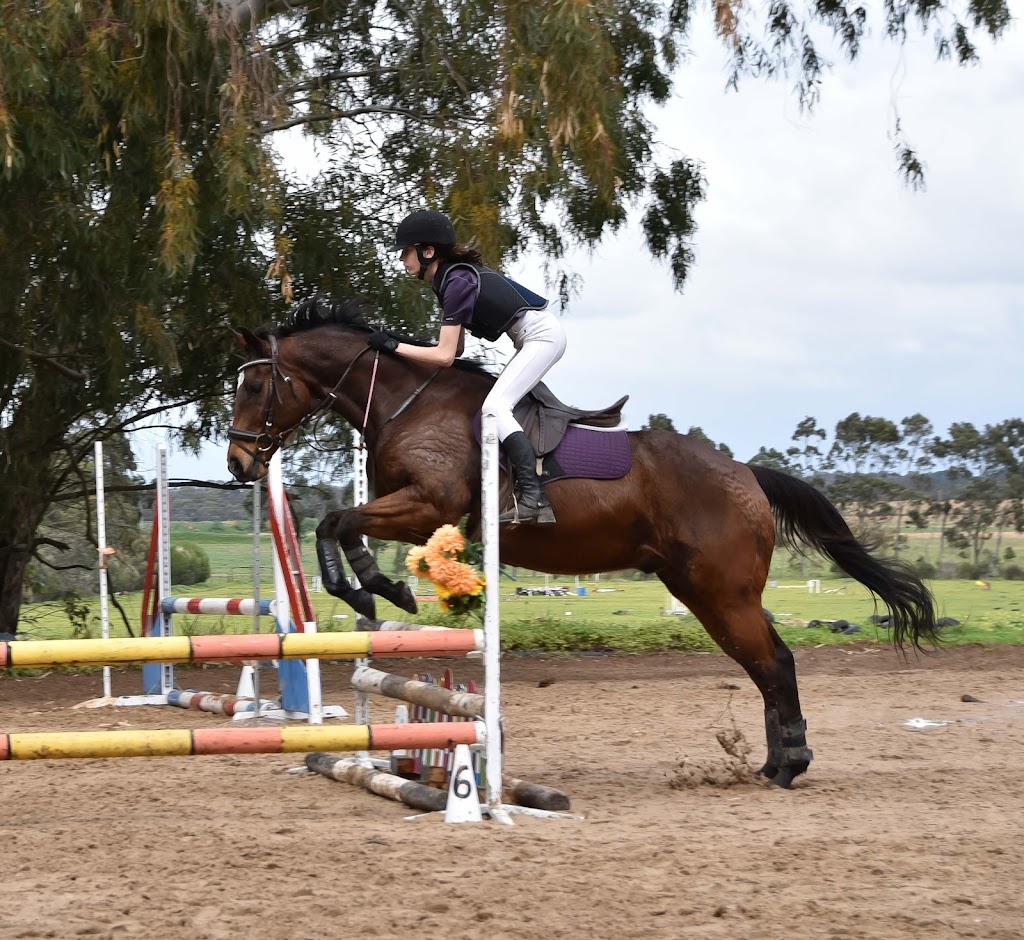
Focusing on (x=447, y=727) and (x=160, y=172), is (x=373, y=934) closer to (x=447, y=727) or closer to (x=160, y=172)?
(x=447, y=727)

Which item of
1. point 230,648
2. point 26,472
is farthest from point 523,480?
point 26,472

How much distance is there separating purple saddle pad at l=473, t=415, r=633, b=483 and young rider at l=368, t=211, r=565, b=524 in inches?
4.3

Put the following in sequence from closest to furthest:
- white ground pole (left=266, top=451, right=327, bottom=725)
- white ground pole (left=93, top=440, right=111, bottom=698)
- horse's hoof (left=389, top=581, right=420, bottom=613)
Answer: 1. horse's hoof (left=389, top=581, right=420, bottom=613)
2. white ground pole (left=266, top=451, right=327, bottom=725)
3. white ground pole (left=93, top=440, right=111, bottom=698)

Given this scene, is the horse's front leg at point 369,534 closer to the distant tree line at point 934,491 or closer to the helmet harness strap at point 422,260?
the helmet harness strap at point 422,260

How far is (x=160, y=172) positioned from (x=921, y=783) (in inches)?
205

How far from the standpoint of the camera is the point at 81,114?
7.16m

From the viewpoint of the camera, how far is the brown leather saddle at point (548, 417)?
15.7 ft

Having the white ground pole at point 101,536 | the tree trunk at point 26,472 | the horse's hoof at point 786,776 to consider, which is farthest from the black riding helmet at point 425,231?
the tree trunk at point 26,472

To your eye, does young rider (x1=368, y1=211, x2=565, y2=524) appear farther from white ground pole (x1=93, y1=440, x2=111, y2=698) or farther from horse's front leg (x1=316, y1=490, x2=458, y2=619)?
white ground pole (x1=93, y1=440, x2=111, y2=698)

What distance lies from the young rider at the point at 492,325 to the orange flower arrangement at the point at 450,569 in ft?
1.21

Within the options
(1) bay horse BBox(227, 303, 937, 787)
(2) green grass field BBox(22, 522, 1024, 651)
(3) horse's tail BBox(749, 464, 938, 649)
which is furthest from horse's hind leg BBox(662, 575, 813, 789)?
(2) green grass field BBox(22, 522, 1024, 651)

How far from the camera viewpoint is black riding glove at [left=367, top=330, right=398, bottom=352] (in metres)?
4.84

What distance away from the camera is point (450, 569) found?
13.8ft

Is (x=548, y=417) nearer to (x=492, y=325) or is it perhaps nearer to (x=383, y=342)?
(x=492, y=325)
